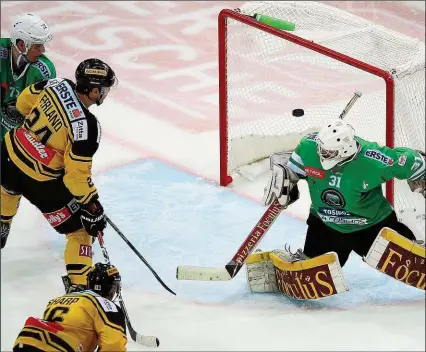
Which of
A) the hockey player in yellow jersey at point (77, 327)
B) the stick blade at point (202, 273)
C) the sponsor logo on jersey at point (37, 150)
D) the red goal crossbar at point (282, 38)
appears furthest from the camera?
the red goal crossbar at point (282, 38)

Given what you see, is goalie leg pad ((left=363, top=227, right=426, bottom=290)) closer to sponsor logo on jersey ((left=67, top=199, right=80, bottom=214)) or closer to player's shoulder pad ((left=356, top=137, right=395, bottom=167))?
player's shoulder pad ((left=356, top=137, right=395, bottom=167))

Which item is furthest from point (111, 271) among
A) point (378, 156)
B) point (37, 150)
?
point (378, 156)

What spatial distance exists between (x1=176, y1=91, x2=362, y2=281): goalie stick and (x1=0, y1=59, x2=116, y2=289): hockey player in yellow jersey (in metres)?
0.45

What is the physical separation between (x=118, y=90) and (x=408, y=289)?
8.95ft

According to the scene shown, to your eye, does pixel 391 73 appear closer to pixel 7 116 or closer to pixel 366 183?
pixel 366 183

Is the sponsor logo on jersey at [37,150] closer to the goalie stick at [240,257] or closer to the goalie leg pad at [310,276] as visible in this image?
the goalie stick at [240,257]

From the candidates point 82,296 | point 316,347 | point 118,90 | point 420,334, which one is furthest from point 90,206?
point 118,90

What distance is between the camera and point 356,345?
4469mm

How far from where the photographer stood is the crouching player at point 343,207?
4.62m

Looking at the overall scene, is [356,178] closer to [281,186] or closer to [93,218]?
[281,186]

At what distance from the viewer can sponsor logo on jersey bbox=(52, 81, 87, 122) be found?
4680 millimetres

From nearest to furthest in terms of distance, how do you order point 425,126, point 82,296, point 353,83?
point 82,296
point 425,126
point 353,83

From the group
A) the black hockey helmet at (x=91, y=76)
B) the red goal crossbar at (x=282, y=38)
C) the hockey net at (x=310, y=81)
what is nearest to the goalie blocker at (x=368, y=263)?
the hockey net at (x=310, y=81)

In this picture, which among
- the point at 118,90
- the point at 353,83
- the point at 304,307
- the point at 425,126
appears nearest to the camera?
the point at 304,307
